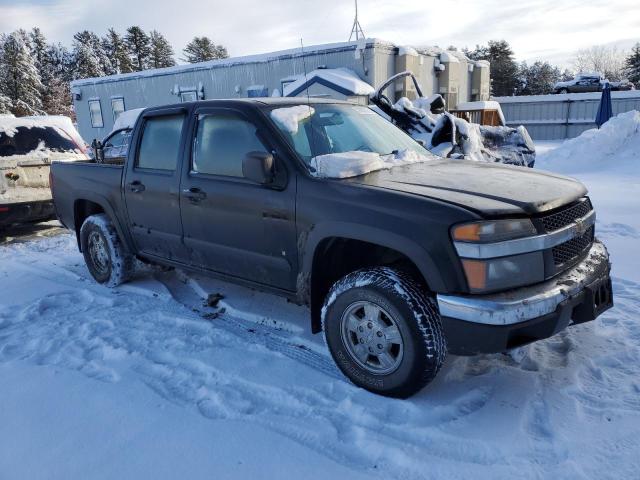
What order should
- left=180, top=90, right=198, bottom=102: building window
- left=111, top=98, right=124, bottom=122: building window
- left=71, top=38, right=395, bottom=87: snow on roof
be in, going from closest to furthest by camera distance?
1. left=71, top=38, right=395, bottom=87: snow on roof
2. left=180, top=90, right=198, bottom=102: building window
3. left=111, top=98, right=124, bottom=122: building window

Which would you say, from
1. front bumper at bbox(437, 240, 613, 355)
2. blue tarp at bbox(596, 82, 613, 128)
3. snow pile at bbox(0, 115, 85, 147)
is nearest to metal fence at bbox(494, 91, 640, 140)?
blue tarp at bbox(596, 82, 613, 128)

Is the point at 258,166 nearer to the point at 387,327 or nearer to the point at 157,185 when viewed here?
the point at 387,327

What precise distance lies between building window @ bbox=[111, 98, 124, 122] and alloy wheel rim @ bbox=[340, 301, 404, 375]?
74.4 feet

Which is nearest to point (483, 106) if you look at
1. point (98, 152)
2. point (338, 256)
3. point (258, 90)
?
point (258, 90)

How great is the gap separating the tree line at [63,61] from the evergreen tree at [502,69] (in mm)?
33811

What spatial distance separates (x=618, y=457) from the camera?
2.32 metres

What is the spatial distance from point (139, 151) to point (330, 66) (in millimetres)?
13140

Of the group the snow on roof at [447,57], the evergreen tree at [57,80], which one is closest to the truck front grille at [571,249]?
the snow on roof at [447,57]

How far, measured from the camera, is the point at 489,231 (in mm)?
2516

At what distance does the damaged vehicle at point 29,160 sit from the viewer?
707cm

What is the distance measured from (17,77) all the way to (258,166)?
47.5m

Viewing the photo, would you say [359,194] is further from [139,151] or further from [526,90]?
[526,90]

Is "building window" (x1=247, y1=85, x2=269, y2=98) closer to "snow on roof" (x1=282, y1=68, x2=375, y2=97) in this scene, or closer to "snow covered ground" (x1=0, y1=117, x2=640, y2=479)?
"snow on roof" (x1=282, y1=68, x2=375, y2=97)

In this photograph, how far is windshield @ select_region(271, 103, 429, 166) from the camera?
346cm
